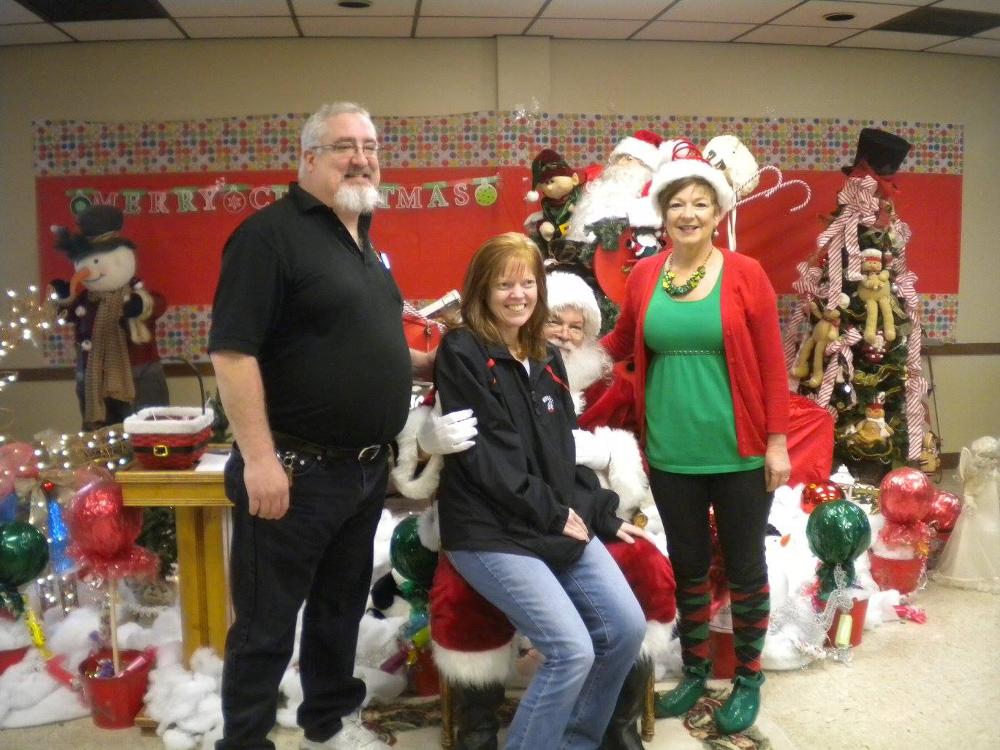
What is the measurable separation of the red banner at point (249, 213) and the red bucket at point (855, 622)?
2.82 m

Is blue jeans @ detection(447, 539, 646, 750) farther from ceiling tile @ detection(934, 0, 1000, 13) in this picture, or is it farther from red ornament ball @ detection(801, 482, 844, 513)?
ceiling tile @ detection(934, 0, 1000, 13)

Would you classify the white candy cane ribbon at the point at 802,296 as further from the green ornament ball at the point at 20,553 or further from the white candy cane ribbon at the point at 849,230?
the green ornament ball at the point at 20,553

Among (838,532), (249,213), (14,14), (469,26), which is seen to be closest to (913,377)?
(838,532)

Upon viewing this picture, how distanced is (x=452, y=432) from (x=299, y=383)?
0.34 metres

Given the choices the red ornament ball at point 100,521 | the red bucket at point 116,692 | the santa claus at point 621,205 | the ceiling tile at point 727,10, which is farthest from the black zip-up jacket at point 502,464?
the ceiling tile at point 727,10

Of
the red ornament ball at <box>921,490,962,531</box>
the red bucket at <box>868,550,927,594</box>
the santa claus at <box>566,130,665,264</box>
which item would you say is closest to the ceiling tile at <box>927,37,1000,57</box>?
the santa claus at <box>566,130,665,264</box>

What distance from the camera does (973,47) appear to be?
17.4 ft

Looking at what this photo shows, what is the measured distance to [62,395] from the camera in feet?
16.5

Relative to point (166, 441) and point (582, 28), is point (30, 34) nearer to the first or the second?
point (582, 28)

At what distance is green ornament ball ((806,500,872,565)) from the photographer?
2654 millimetres

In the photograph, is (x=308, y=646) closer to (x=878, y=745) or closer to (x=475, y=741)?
(x=475, y=741)

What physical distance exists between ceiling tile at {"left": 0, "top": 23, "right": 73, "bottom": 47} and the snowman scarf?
4.73ft

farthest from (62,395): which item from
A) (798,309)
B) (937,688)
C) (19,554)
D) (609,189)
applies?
(937,688)

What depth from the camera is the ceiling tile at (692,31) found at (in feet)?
15.7
